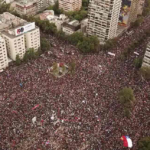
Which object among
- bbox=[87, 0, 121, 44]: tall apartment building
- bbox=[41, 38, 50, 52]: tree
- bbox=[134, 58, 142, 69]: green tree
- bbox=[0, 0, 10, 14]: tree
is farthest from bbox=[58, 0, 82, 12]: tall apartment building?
bbox=[134, 58, 142, 69]: green tree

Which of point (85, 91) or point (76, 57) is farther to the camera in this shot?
point (76, 57)

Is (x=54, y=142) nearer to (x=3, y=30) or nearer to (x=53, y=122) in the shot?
(x=53, y=122)

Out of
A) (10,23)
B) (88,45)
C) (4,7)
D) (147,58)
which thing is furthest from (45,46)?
(4,7)

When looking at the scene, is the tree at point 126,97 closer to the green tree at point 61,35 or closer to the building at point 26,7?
the green tree at point 61,35

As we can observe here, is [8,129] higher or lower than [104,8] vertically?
lower

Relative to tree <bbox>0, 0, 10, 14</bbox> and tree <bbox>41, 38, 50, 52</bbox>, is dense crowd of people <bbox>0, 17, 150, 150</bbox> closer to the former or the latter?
tree <bbox>41, 38, 50, 52</bbox>

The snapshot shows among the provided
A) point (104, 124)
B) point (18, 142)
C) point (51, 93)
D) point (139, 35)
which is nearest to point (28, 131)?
point (18, 142)

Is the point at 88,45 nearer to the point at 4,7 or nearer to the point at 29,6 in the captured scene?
the point at 29,6
